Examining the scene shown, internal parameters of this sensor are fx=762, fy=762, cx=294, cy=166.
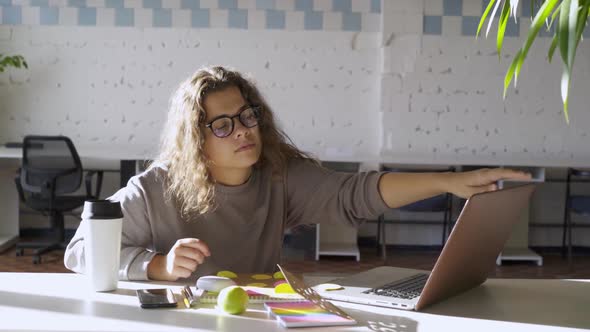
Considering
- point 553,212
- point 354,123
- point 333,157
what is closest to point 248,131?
point 333,157

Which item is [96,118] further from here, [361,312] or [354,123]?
[361,312]

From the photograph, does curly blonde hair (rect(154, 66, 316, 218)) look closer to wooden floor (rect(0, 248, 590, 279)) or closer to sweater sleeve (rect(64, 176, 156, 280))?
sweater sleeve (rect(64, 176, 156, 280))

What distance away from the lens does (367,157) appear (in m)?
5.90

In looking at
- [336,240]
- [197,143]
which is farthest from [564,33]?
[336,240]

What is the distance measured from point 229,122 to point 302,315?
28.1 inches

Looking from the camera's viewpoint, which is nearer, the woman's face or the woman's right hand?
the woman's right hand

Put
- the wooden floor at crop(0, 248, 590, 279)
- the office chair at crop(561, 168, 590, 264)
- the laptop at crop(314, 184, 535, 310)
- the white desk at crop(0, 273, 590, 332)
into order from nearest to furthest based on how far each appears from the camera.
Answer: the white desk at crop(0, 273, 590, 332) → the laptop at crop(314, 184, 535, 310) → the wooden floor at crop(0, 248, 590, 279) → the office chair at crop(561, 168, 590, 264)

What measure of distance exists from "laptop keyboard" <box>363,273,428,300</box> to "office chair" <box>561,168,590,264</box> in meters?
4.05

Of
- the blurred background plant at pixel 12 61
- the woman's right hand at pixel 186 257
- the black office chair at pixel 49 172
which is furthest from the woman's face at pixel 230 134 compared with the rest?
the blurred background plant at pixel 12 61

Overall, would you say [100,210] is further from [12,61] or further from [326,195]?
[12,61]

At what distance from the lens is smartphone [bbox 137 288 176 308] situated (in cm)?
147

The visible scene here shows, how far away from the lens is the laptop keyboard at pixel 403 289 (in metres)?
1.57

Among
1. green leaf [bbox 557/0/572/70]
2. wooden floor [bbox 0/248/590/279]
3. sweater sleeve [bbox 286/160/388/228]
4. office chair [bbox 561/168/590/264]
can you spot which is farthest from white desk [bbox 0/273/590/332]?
office chair [bbox 561/168/590/264]

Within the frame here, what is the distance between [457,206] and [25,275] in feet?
15.7
